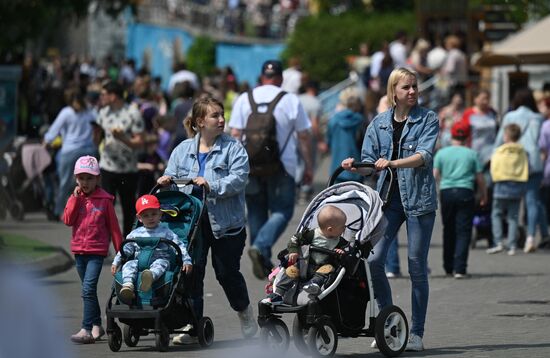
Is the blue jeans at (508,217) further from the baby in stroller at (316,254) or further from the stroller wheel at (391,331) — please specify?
the baby in stroller at (316,254)

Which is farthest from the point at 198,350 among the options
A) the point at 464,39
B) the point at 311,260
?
the point at 464,39

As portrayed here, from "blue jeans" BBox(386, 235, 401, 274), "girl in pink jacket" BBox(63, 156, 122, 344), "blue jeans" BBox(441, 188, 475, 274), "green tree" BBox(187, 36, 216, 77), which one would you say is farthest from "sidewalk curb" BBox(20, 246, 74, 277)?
"green tree" BBox(187, 36, 216, 77)

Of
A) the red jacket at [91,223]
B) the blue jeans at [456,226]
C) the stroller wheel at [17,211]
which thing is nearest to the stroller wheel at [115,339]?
the red jacket at [91,223]

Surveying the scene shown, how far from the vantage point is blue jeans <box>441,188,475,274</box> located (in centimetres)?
1467

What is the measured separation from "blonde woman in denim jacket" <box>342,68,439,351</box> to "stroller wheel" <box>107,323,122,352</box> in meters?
1.68

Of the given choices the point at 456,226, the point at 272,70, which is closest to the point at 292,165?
the point at 272,70

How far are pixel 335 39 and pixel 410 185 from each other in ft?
126

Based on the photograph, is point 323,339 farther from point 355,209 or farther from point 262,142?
point 262,142

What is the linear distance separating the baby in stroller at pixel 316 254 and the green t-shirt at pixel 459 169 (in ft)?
17.6

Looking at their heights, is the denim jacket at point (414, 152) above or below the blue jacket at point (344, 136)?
above

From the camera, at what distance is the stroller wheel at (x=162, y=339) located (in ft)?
32.9

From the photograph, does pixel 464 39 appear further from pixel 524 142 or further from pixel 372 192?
pixel 372 192

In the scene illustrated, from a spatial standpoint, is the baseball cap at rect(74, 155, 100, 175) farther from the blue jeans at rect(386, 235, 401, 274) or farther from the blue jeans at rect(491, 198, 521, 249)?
the blue jeans at rect(491, 198, 521, 249)

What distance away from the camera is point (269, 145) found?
13.9 meters
